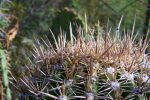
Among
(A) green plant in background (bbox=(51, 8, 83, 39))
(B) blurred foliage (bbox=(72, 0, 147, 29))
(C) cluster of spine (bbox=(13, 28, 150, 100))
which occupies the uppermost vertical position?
(B) blurred foliage (bbox=(72, 0, 147, 29))

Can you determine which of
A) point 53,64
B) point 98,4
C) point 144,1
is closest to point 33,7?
point 98,4

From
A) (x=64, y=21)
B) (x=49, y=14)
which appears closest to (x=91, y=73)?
(x=64, y=21)

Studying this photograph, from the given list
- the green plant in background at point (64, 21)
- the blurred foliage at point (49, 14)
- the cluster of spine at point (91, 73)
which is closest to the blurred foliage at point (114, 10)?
the blurred foliage at point (49, 14)

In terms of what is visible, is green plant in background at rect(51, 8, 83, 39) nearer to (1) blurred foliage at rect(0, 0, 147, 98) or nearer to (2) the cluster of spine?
(1) blurred foliage at rect(0, 0, 147, 98)

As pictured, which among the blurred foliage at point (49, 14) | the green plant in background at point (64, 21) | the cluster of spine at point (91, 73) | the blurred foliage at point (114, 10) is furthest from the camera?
the blurred foliage at point (114, 10)

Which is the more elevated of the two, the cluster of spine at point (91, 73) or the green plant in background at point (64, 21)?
the green plant in background at point (64, 21)

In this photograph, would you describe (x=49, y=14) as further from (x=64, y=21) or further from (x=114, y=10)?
(x=64, y=21)

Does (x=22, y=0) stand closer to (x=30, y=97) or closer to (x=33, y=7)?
(x=33, y=7)

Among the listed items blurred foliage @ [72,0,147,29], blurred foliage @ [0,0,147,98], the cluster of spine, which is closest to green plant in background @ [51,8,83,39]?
blurred foliage @ [0,0,147,98]

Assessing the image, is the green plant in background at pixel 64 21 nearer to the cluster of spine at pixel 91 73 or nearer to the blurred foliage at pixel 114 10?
the blurred foliage at pixel 114 10
